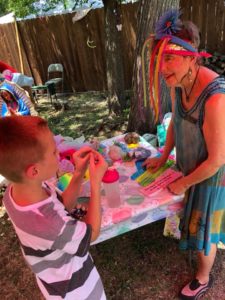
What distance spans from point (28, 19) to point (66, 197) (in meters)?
7.16

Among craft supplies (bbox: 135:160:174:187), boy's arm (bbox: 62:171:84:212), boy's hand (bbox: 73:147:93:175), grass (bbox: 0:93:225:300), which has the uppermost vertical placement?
boy's hand (bbox: 73:147:93:175)

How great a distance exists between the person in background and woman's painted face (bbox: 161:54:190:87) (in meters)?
2.52

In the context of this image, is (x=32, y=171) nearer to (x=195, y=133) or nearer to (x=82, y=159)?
(x=82, y=159)

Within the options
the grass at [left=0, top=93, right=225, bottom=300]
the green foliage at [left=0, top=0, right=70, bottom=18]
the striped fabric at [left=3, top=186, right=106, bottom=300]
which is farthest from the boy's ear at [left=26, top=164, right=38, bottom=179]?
the green foliage at [left=0, top=0, right=70, bottom=18]

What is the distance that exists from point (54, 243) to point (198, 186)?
1.00 meters

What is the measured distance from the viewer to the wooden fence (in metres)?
6.33

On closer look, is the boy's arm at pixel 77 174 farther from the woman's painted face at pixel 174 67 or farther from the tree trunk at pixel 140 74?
the tree trunk at pixel 140 74

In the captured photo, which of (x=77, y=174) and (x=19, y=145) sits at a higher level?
(x=19, y=145)

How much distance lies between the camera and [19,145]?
100 centimetres

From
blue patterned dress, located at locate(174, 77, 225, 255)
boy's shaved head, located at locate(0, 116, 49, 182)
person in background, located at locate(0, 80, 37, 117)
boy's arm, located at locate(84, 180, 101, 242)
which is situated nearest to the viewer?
boy's shaved head, located at locate(0, 116, 49, 182)

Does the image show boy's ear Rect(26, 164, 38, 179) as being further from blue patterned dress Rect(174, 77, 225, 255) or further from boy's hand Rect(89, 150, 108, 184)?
blue patterned dress Rect(174, 77, 225, 255)

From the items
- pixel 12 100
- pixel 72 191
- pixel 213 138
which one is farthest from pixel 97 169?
pixel 12 100

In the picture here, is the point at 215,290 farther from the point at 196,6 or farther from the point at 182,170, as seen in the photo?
the point at 196,6

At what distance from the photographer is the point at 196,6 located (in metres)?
6.20
